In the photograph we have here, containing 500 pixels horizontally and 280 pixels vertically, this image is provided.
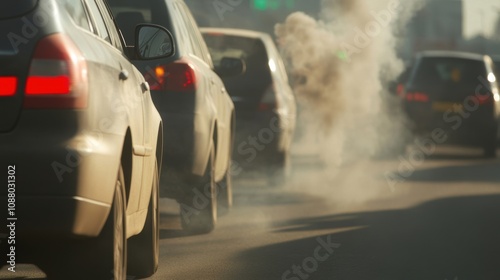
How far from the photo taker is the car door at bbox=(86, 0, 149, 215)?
22.6 ft

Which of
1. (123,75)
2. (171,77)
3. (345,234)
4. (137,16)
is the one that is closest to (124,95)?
(123,75)

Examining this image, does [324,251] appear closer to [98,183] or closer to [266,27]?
[98,183]

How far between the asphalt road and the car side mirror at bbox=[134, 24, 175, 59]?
1.32 m

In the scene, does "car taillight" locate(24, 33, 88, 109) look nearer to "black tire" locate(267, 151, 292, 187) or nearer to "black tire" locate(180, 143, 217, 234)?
"black tire" locate(180, 143, 217, 234)

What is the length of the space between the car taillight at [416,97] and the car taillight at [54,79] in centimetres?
2039

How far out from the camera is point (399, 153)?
26.8 m

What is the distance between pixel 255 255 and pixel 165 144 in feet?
3.60

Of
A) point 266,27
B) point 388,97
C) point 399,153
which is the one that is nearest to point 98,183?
point 399,153

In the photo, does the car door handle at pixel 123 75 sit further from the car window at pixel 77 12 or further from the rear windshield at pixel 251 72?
the rear windshield at pixel 251 72

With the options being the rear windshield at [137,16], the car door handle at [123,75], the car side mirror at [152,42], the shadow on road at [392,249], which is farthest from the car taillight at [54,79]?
the rear windshield at [137,16]

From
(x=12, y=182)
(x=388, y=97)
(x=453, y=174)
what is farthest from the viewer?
(x=388, y=97)

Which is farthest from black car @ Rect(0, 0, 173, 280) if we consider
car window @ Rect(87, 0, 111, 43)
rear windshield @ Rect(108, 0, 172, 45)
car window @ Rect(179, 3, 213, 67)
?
car window @ Rect(179, 3, 213, 67)

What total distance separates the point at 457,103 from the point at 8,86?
20531 mm

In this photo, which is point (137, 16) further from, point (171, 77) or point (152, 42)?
point (171, 77)
